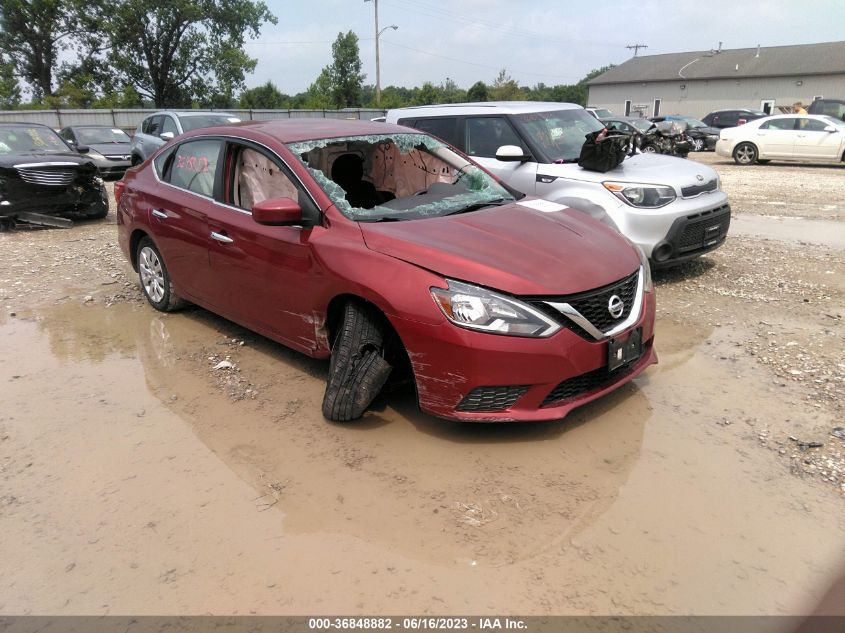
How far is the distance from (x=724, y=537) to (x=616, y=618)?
0.73 m

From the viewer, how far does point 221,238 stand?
14.6ft

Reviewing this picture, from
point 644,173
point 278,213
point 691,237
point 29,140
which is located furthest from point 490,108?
point 29,140

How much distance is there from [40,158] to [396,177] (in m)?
7.63

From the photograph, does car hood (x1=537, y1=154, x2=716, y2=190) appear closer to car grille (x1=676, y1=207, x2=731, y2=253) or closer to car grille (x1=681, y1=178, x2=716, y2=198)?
car grille (x1=681, y1=178, x2=716, y2=198)

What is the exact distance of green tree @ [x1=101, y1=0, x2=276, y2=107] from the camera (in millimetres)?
43531

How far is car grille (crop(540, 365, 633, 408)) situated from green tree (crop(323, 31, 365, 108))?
169 ft

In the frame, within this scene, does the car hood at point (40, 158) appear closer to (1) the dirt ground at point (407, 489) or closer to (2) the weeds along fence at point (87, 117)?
(1) the dirt ground at point (407, 489)

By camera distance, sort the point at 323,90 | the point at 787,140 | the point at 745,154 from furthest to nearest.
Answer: the point at 323,90, the point at 745,154, the point at 787,140

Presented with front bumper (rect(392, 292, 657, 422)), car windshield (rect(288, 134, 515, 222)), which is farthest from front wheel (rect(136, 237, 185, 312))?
front bumper (rect(392, 292, 657, 422))

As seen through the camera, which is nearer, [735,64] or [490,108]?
[490,108]

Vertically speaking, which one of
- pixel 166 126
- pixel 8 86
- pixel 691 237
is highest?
pixel 8 86

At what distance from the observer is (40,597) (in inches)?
97.3

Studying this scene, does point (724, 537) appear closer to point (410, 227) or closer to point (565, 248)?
point (565, 248)

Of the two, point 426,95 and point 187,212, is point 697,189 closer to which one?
point 187,212
